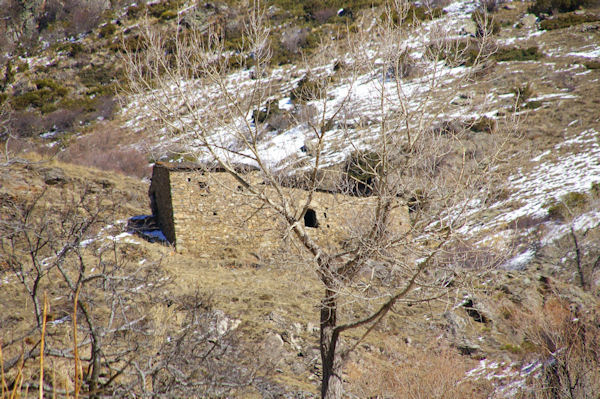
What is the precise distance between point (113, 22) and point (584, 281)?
1849 inches

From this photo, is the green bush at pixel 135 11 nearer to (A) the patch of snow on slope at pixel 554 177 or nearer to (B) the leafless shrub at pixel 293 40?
(B) the leafless shrub at pixel 293 40

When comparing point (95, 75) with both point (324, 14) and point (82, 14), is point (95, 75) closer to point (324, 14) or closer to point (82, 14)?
point (82, 14)

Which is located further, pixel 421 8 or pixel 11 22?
pixel 11 22

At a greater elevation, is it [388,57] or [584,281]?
[388,57]

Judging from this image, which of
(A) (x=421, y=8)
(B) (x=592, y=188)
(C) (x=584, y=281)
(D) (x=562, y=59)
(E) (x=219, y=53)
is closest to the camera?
(E) (x=219, y=53)

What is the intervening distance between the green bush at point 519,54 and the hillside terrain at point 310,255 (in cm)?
20

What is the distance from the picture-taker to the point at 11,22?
52844 millimetres

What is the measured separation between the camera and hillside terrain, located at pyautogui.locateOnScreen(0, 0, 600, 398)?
20.3ft

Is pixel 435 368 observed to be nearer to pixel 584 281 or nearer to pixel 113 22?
pixel 584 281

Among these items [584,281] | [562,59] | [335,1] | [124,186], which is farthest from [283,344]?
[335,1]

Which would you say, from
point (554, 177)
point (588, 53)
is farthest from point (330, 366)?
point (588, 53)

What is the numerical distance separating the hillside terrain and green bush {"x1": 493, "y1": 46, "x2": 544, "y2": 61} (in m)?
0.20

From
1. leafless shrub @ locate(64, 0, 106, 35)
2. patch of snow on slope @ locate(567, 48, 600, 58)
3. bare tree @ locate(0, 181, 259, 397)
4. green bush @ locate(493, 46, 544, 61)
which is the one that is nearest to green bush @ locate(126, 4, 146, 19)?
leafless shrub @ locate(64, 0, 106, 35)

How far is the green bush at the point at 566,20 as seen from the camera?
113 feet
